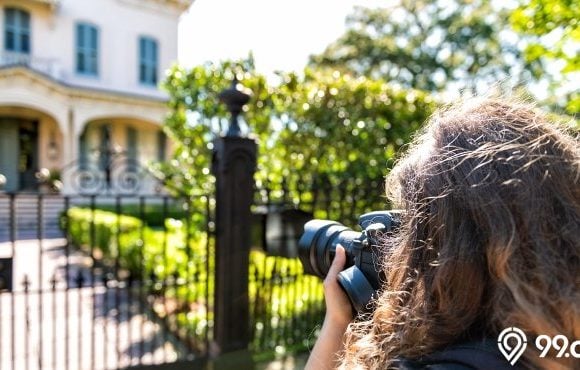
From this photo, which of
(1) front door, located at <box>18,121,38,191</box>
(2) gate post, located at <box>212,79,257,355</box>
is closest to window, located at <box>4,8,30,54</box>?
(1) front door, located at <box>18,121,38,191</box>

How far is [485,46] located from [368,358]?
25748 millimetres

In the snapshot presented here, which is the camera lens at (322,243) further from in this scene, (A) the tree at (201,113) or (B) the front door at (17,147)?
(B) the front door at (17,147)

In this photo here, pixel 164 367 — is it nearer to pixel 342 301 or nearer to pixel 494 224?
pixel 342 301

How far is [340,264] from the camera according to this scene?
1.24 m

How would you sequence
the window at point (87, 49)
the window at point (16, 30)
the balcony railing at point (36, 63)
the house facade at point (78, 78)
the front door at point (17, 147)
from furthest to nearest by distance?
the window at point (87, 49) < the front door at point (17, 147) < the window at point (16, 30) < the house facade at point (78, 78) < the balcony railing at point (36, 63)

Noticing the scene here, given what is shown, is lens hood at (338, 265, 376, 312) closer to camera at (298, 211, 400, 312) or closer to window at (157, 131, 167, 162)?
camera at (298, 211, 400, 312)

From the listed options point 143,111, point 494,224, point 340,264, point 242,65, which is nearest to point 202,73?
point 242,65

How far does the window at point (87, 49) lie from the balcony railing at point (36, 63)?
0.91 metres

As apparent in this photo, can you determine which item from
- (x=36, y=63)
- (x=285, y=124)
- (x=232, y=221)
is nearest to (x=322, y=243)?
(x=232, y=221)

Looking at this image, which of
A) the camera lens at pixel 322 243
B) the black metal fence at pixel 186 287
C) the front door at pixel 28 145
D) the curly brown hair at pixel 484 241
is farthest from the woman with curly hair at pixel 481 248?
the front door at pixel 28 145

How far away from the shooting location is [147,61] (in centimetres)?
1959

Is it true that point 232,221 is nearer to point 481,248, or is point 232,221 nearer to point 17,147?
point 481,248

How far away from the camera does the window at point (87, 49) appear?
17984mm

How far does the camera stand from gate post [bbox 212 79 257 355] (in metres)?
3.40
